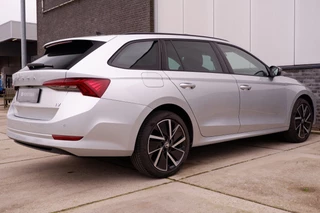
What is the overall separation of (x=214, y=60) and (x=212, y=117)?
0.86 meters

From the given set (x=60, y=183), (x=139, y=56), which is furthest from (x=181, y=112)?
(x=60, y=183)

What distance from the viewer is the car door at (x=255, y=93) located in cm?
513

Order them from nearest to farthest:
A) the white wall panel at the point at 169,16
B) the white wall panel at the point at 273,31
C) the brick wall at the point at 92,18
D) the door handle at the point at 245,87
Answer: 1. the door handle at the point at 245,87
2. the white wall panel at the point at 273,31
3. the white wall panel at the point at 169,16
4. the brick wall at the point at 92,18

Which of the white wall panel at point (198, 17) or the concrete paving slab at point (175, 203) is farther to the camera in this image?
the white wall panel at point (198, 17)

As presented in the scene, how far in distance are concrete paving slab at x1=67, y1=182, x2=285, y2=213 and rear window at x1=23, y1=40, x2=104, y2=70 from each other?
1.44m

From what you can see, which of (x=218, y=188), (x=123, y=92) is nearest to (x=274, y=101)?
(x=218, y=188)

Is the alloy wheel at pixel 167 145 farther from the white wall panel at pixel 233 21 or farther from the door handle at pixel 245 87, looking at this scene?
the white wall panel at pixel 233 21

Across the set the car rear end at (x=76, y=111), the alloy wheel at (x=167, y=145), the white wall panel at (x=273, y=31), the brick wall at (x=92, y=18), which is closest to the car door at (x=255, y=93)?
the alloy wheel at (x=167, y=145)

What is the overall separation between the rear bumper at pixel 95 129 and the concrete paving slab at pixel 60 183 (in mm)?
406

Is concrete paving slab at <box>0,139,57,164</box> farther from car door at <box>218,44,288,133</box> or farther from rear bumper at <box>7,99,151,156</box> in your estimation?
car door at <box>218,44,288,133</box>

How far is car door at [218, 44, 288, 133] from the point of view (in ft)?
16.8

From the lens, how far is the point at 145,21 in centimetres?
1152

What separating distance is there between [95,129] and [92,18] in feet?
37.2

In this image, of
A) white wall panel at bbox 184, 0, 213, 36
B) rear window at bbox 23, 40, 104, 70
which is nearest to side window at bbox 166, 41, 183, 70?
rear window at bbox 23, 40, 104, 70
